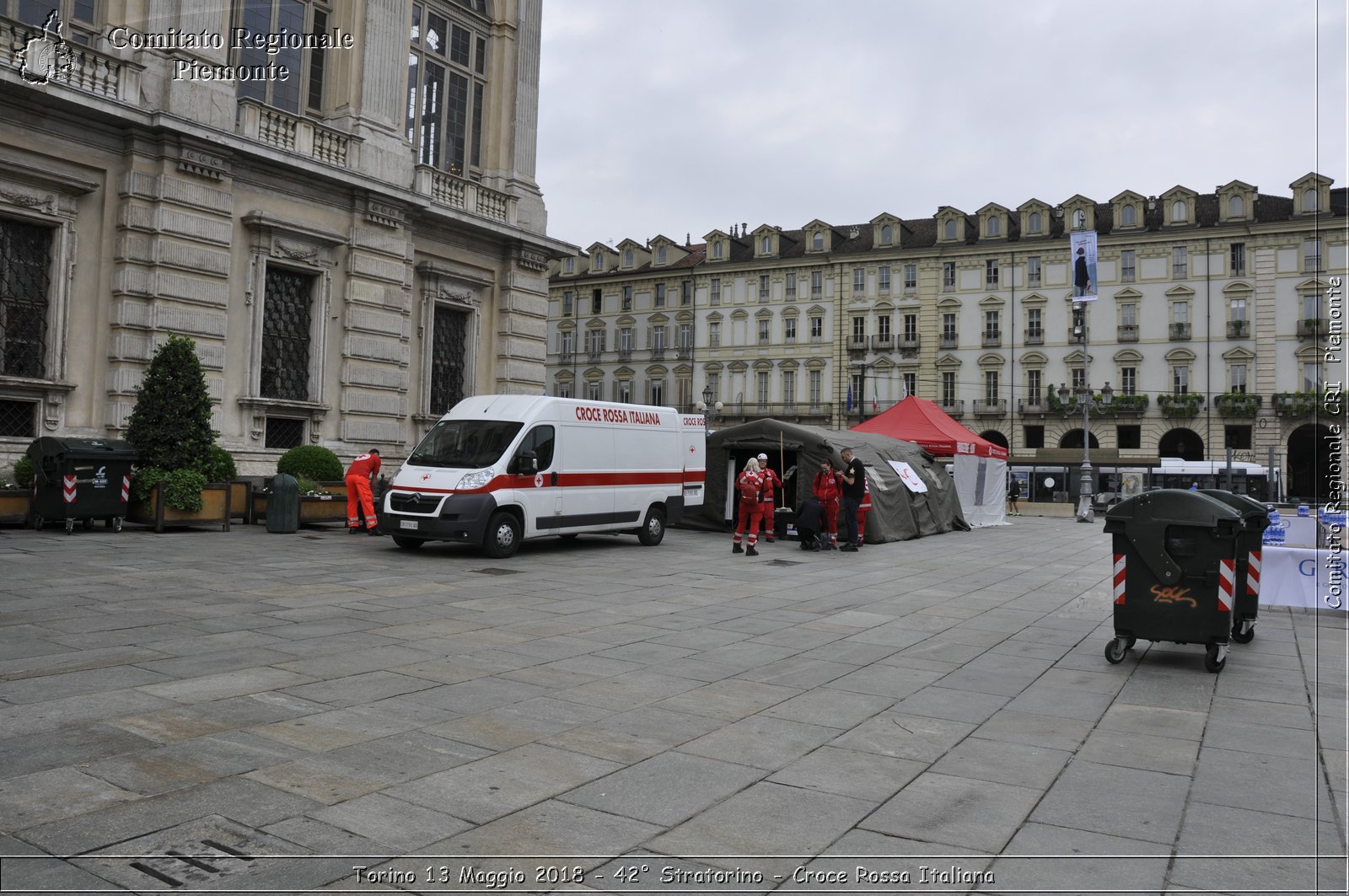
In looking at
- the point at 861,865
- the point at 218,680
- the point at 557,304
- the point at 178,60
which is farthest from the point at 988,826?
the point at 557,304

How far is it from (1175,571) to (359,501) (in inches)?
547

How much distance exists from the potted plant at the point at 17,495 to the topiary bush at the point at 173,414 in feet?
5.24

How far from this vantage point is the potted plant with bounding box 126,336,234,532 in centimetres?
1648

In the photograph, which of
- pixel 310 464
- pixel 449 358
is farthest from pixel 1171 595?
pixel 449 358

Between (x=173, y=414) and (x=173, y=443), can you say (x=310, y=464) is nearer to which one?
(x=173, y=443)

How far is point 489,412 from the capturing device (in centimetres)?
1545

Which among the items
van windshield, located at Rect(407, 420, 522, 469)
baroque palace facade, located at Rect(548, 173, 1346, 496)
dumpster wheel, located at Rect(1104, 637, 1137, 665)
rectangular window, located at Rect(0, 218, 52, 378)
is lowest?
dumpster wheel, located at Rect(1104, 637, 1137, 665)

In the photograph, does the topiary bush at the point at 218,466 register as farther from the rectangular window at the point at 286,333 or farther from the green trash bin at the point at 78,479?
the rectangular window at the point at 286,333

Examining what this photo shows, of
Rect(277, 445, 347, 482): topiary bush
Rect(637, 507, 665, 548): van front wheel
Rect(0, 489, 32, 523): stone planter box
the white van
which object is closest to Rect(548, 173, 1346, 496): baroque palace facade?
Rect(637, 507, 665, 548): van front wheel

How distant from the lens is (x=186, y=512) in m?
16.7

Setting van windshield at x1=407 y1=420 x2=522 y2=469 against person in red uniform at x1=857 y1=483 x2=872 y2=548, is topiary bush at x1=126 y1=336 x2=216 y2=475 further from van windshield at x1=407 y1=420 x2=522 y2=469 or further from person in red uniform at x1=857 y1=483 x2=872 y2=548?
person in red uniform at x1=857 y1=483 x2=872 y2=548

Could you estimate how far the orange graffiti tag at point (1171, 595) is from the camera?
8141 millimetres

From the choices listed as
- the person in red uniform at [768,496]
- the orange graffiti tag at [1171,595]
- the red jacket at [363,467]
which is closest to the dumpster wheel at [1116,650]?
the orange graffiti tag at [1171,595]

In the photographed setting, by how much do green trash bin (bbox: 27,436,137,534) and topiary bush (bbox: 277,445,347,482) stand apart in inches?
157
